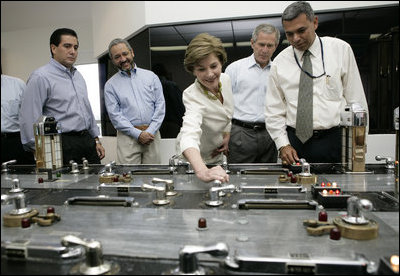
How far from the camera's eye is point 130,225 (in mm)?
910

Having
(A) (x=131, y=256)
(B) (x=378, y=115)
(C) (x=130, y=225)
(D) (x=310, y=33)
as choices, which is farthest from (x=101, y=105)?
(B) (x=378, y=115)

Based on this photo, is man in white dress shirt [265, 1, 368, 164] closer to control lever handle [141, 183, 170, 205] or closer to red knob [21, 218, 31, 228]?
control lever handle [141, 183, 170, 205]

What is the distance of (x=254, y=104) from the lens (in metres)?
2.68

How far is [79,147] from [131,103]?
0.72 metres

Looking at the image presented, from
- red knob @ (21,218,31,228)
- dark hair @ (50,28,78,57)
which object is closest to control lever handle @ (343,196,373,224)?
red knob @ (21,218,31,228)

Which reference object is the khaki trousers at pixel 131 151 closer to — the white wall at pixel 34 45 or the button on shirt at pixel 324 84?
the white wall at pixel 34 45

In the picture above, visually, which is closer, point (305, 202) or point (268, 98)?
point (305, 202)

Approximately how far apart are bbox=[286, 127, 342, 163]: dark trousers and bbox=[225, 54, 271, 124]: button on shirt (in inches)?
31.8

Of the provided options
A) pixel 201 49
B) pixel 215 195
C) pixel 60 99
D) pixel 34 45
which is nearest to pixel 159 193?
pixel 215 195

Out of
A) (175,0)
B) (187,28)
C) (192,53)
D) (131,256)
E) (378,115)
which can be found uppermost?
(175,0)

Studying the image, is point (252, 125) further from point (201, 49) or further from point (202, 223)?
point (202, 223)

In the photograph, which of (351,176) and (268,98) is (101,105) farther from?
(351,176)

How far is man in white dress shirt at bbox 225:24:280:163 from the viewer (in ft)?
8.48

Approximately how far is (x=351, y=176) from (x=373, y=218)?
599mm
